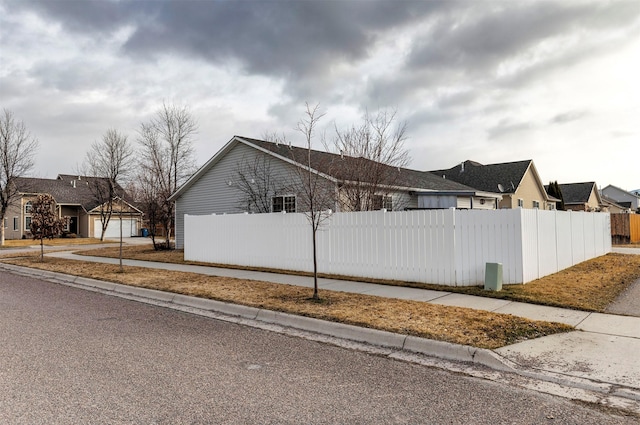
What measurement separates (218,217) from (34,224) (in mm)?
9424

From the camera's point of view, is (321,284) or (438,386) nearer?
(438,386)

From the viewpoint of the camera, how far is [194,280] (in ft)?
39.0

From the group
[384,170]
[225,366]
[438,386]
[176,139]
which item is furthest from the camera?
[176,139]

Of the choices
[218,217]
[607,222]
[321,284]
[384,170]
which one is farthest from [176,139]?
[607,222]

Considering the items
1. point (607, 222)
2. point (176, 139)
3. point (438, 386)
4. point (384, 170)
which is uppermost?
point (176, 139)

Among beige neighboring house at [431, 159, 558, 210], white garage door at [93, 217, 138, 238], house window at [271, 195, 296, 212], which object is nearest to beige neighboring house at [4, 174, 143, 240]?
white garage door at [93, 217, 138, 238]

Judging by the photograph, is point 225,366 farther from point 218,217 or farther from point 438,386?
point 218,217

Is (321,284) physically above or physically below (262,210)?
below

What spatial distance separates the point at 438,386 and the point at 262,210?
52.2 ft

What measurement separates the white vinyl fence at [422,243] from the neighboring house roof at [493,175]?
15306mm

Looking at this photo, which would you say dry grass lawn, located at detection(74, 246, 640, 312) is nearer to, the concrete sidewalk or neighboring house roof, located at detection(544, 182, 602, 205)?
the concrete sidewalk

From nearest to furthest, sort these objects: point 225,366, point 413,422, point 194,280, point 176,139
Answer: point 413,422 < point 225,366 < point 194,280 < point 176,139

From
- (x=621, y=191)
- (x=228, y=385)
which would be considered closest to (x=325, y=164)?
(x=228, y=385)

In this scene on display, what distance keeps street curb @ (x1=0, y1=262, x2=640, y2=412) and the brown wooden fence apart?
27.3 m
